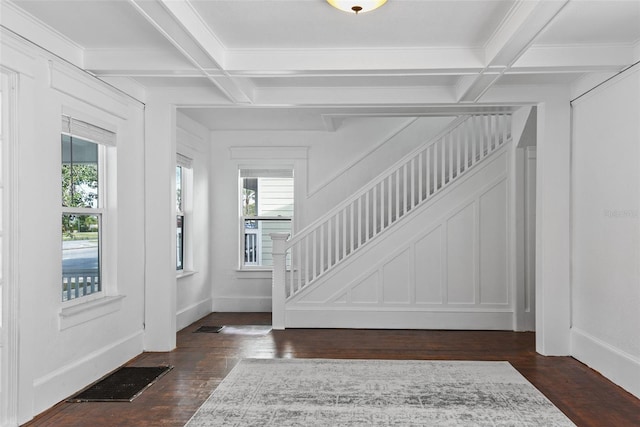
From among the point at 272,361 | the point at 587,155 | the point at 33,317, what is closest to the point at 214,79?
the point at 33,317

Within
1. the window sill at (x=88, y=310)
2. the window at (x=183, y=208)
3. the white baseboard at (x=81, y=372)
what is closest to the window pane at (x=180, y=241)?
the window at (x=183, y=208)

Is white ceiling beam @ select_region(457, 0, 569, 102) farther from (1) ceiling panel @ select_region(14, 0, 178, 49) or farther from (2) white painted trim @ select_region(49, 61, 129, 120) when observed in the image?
(2) white painted trim @ select_region(49, 61, 129, 120)

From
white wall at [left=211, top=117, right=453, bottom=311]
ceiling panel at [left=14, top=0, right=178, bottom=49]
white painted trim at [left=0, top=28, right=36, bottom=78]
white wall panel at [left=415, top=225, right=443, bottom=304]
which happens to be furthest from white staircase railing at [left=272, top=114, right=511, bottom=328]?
white painted trim at [left=0, top=28, right=36, bottom=78]

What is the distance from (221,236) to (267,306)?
4.18 feet

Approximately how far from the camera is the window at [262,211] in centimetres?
802

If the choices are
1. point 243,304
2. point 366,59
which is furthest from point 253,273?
point 366,59

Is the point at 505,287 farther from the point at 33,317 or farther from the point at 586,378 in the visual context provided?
the point at 33,317

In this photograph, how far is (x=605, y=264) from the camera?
4.57 m

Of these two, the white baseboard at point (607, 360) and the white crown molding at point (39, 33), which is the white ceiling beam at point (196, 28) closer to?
the white crown molding at point (39, 33)

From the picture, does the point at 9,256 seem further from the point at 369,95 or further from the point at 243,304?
the point at 243,304

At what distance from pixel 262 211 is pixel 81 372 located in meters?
4.18

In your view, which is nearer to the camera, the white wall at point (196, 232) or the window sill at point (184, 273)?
the window sill at point (184, 273)

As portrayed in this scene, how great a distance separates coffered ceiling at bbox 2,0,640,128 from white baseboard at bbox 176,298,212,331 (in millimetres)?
3027

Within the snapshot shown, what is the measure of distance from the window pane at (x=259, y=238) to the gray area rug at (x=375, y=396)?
3133 mm
